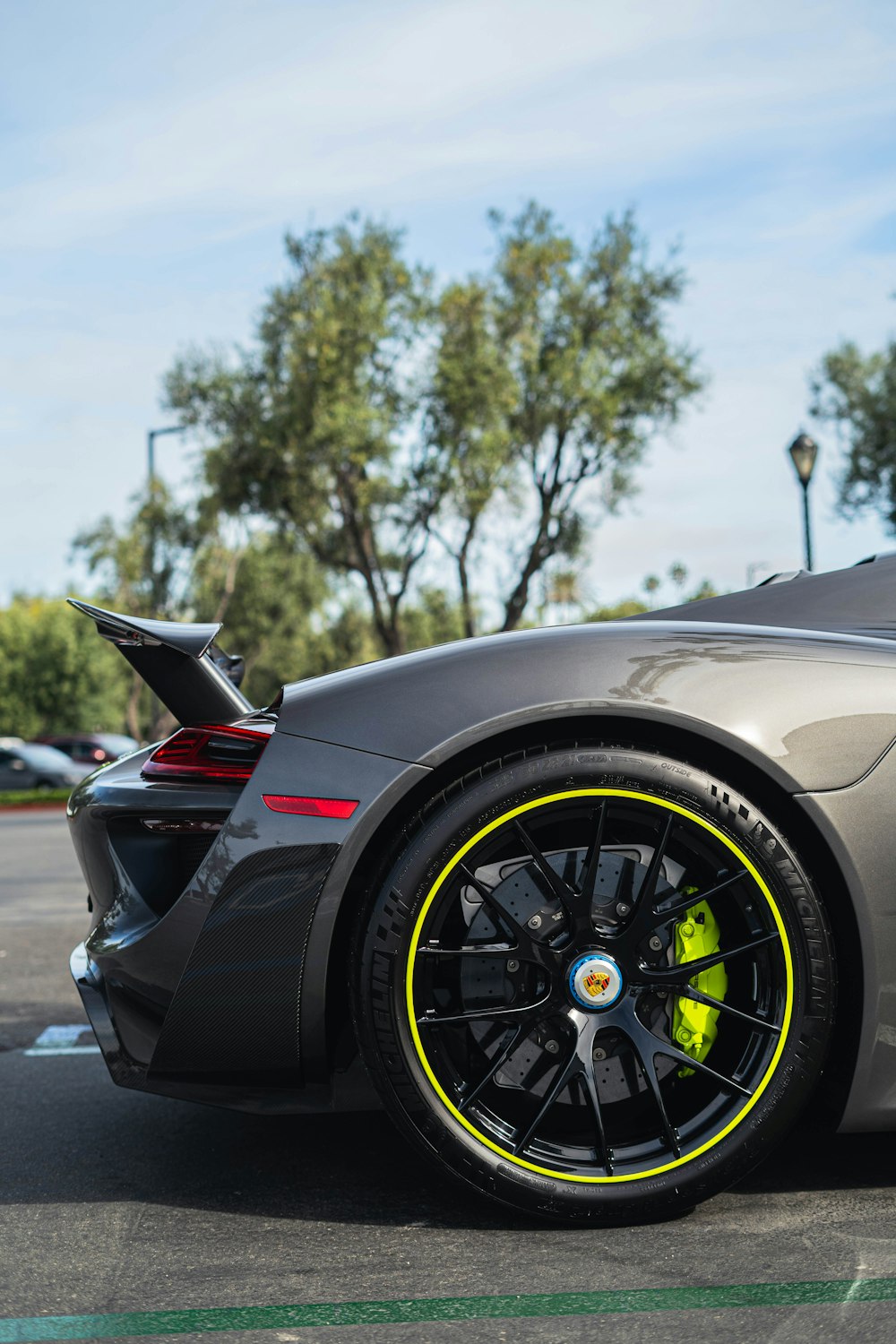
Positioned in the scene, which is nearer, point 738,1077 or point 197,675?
point 738,1077

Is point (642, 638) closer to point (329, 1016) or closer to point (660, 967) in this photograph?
point (660, 967)

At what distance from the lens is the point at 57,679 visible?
6119 centimetres

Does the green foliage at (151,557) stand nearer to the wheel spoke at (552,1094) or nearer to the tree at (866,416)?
the tree at (866,416)

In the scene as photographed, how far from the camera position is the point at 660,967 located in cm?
228

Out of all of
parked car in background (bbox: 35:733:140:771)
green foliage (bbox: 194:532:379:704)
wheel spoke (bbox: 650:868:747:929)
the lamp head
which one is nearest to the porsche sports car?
wheel spoke (bbox: 650:868:747:929)

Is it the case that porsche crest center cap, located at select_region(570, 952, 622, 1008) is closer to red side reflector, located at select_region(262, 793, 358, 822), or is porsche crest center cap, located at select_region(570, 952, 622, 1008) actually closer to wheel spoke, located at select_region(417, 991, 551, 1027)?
wheel spoke, located at select_region(417, 991, 551, 1027)

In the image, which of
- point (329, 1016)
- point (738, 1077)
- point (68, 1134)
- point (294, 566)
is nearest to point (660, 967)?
point (738, 1077)

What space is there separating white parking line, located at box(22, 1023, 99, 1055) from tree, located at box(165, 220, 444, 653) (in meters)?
21.2

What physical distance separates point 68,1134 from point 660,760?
5.70 feet

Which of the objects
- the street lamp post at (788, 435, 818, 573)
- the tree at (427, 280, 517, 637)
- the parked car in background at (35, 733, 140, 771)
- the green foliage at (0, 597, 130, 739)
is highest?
the tree at (427, 280, 517, 637)

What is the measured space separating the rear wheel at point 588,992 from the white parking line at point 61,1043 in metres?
1.94

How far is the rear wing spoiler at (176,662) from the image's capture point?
2.60 meters

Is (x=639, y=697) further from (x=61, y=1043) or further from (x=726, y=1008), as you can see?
(x=61, y=1043)

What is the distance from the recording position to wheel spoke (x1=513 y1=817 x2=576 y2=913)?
2275mm
